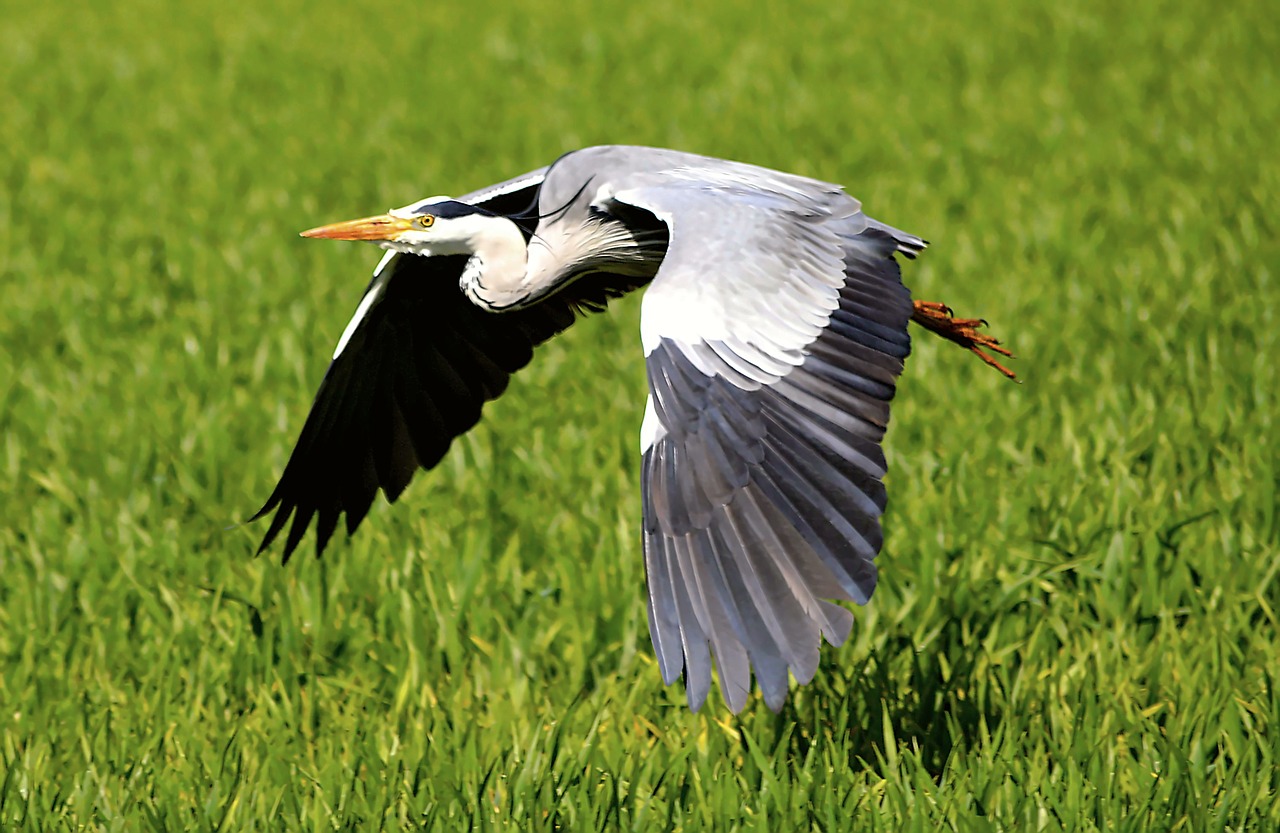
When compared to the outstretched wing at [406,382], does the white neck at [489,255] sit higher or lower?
higher

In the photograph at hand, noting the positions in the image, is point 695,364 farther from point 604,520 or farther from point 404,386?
point 604,520

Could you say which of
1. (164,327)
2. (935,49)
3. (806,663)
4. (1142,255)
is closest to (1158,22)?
(935,49)

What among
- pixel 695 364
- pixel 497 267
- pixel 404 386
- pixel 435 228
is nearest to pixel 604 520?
pixel 404 386

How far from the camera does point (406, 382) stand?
4.14 meters

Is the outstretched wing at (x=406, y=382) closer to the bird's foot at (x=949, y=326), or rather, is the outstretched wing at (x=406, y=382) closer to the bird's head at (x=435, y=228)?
the bird's head at (x=435, y=228)

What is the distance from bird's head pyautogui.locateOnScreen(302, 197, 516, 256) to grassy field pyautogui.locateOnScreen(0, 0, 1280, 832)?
1.04 m

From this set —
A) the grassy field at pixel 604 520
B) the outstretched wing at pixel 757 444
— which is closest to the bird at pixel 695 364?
the outstretched wing at pixel 757 444

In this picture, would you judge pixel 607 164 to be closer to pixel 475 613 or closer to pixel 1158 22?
pixel 475 613

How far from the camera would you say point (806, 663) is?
2.63m

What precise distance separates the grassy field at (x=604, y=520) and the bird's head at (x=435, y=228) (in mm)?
1037

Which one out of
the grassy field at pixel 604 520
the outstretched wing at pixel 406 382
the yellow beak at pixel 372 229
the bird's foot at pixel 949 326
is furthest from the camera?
the outstretched wing at pixel 406 382

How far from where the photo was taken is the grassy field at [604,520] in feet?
10.5

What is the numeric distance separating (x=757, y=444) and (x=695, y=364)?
8.3 inches

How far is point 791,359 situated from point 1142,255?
4.31 m
